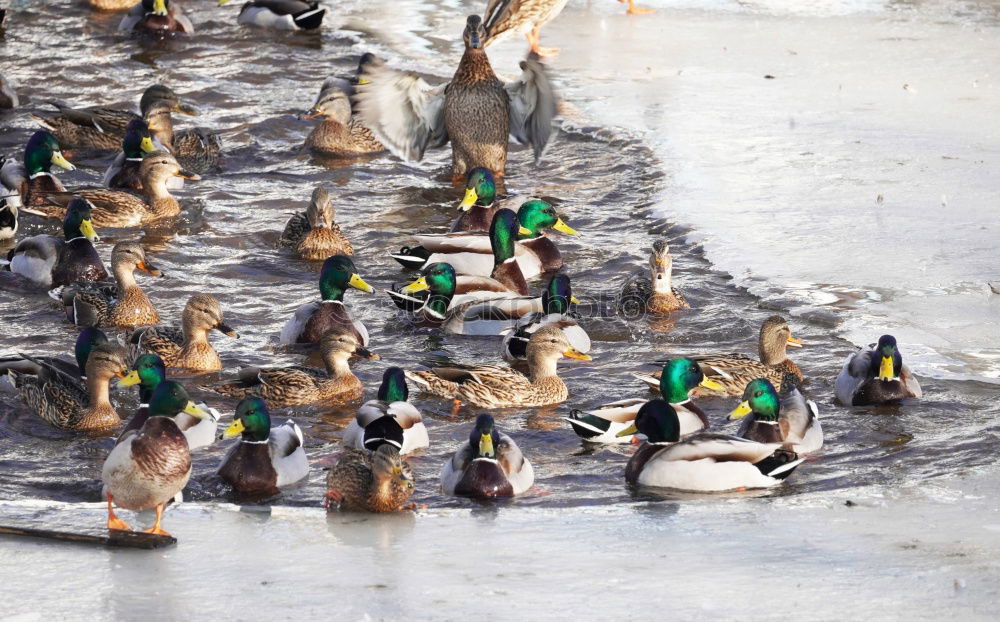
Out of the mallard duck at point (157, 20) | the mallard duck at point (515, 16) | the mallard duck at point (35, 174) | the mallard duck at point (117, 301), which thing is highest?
the mallard duck at point (515, 16)

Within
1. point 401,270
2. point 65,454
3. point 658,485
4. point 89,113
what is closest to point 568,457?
point 658,485

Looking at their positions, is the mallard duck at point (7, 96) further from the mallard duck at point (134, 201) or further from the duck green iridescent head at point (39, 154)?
the mallard duck at point (134, 201)

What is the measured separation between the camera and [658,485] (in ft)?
21.4

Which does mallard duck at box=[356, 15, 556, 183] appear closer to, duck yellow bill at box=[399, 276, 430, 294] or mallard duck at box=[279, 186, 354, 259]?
mallard duck at box=[279, 186, 354, 259]

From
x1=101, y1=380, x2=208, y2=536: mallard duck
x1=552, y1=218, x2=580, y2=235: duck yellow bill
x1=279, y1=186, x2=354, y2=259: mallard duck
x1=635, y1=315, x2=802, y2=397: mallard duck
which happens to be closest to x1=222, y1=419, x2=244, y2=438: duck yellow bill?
x1=101, y1=380, x2=208, y2=536: mallard duck

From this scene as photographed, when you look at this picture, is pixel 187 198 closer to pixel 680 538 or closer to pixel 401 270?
pixel 401 270

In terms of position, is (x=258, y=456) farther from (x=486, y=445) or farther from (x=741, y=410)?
(x=741, y=410)

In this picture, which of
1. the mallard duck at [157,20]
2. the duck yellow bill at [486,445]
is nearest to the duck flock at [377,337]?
the duck yellow bill at [486,445]

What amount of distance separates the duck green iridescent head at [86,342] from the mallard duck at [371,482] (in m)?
2.09

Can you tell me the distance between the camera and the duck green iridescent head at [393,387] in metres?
7.29

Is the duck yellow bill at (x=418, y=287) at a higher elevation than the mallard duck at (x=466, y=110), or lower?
lower

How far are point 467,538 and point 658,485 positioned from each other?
1371 millimetres

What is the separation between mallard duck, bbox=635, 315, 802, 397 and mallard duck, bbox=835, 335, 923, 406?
43 centimetres

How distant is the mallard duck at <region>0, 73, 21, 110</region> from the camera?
13.5 metres
